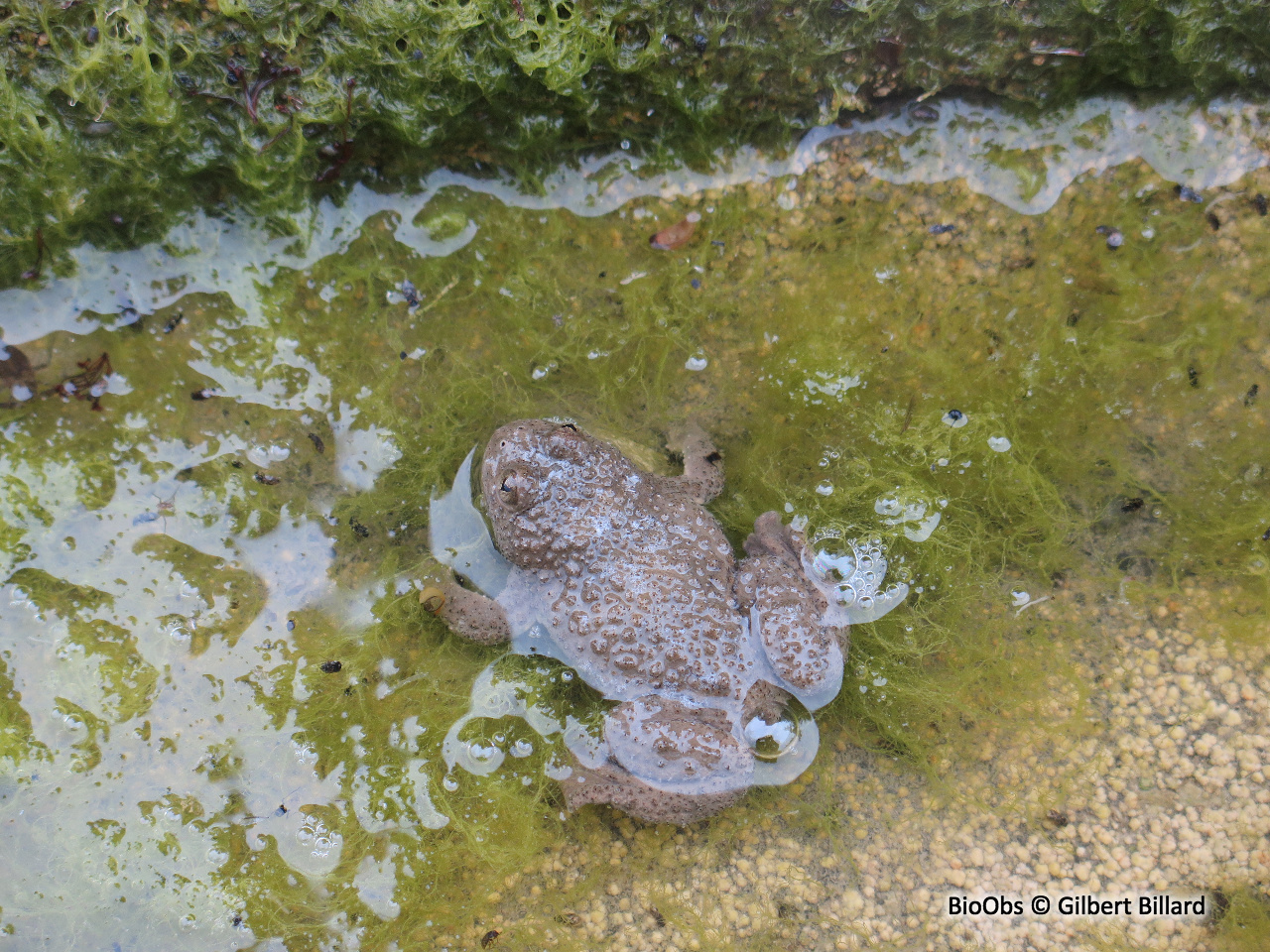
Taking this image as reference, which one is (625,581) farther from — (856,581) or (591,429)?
(856,581)

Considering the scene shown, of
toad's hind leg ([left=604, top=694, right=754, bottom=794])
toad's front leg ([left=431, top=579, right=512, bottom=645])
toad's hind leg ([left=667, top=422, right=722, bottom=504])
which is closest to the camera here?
toad's hind leg ([left=604, top=694, right=754, bottom=794])

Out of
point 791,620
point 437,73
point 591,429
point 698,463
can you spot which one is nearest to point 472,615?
point 591,429

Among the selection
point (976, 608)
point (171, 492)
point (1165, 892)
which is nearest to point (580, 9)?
point (171, 492)

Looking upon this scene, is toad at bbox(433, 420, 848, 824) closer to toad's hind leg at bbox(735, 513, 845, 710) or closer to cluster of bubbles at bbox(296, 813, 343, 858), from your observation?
toad's hind leg at bbox(735, 513, 845, 710)

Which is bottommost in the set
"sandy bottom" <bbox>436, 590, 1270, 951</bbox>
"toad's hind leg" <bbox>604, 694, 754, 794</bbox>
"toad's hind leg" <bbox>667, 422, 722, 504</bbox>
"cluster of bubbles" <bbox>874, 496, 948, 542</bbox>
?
"sandy bottom" <bbox>436, 590, 1270, 951</bbox>

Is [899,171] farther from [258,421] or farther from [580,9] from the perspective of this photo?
[258,421]

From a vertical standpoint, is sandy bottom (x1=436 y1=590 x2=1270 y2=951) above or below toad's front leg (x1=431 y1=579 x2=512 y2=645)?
below

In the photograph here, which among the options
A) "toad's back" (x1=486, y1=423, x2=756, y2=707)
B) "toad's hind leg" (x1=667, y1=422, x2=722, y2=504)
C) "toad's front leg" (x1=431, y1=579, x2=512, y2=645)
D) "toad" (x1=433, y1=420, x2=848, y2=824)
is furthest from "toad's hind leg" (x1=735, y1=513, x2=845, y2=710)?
"toad's front leg" (x1=431, y1=579, x2=512, y2=645)
